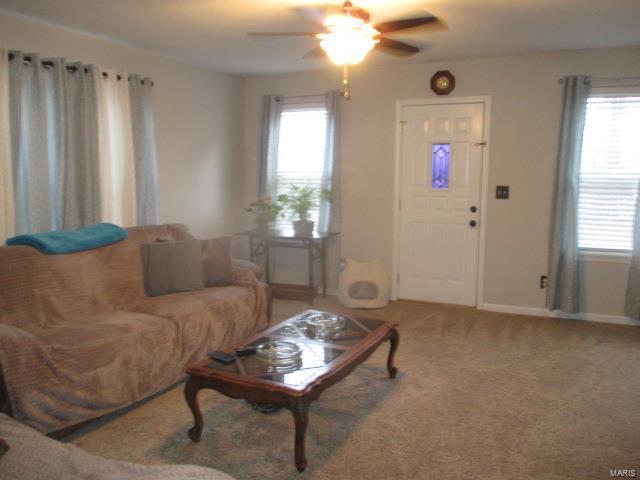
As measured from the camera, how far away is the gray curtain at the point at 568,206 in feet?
15.5

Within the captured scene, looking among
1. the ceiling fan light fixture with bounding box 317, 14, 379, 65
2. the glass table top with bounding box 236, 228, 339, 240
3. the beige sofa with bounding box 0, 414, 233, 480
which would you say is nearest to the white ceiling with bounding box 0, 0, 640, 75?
the ceiling fan light fixture with bounding box 317, 14, 379, 65

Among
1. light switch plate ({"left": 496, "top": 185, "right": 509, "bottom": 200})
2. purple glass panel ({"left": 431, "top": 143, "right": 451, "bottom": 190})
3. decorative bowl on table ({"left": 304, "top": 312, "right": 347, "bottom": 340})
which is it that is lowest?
decorative bowl on table ({"left": 304, "top": 312, "right": 347, "bottom": 340})

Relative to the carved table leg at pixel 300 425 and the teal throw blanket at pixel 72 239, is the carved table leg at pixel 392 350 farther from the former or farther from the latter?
the teal throw blanket at pixel 72 239

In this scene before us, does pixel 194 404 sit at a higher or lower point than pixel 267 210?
lower

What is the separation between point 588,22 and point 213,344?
3480 millimetres

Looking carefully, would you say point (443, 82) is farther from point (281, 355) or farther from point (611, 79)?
point (281, 355)

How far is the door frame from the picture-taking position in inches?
204

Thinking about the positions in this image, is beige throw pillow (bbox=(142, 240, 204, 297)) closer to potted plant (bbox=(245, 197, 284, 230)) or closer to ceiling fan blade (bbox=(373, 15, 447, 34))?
potted plant (bbox=(245, 197, 284, 230))

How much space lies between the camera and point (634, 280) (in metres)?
4.68

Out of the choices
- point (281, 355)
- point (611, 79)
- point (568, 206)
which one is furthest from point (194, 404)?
point (611, 79)

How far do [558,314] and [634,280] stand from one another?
2.33ft

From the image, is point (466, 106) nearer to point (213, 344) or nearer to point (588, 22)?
point (588, 22)

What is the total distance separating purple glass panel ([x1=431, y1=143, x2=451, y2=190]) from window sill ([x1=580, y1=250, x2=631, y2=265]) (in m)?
1.43

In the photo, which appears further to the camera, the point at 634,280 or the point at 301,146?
the point at 301,146
